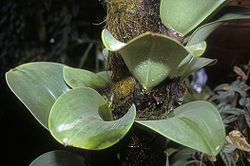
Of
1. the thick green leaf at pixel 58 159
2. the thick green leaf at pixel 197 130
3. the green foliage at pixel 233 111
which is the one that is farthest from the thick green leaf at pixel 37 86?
the green foliage at pixel 233 111

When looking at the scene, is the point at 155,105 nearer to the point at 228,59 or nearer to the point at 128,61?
the point at 128,61

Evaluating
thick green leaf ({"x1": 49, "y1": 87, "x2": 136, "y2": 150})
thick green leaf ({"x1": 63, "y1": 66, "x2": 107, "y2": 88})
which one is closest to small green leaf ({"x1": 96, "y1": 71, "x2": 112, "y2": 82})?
thick green leaf ({"x1": 63, "y1": 66, "x2": 107, "y2": 88})

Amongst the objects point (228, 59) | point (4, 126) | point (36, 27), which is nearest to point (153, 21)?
point (228, 59)

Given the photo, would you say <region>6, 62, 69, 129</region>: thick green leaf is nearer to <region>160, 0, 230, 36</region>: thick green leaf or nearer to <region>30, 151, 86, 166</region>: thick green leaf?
<region>30, 151, 86, 166</region>: thick green leaf

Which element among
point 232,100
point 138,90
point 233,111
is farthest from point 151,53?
point 232,100

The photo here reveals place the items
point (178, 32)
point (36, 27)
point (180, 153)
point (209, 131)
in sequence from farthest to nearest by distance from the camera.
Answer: point (36, 27) → point (180, 153) → point (178, 32) → point (209, 131)

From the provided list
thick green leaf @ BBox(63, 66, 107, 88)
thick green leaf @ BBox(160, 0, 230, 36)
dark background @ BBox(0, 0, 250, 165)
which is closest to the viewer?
thick green leaf @ BBox(160, 0, 230, 36)

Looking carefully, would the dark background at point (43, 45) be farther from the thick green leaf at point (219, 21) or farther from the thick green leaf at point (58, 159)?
the thick green leaf at point (219, 21)

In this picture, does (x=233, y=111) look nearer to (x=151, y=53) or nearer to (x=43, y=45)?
(x=151, y=53)
